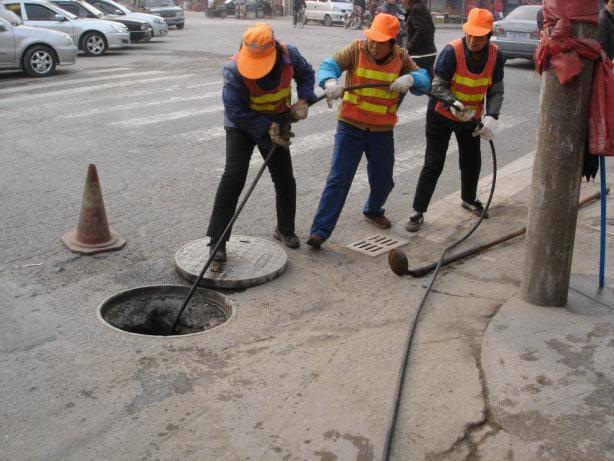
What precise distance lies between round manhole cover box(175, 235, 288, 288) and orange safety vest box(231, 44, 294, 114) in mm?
1071

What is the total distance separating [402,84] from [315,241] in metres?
1.36

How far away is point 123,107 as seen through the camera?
11.0 metres

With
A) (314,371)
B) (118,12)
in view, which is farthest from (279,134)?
(118,12)

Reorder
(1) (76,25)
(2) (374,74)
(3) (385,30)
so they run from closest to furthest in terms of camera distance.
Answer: (3) (385,30) → (2) (374,74) → (1) (76,25)

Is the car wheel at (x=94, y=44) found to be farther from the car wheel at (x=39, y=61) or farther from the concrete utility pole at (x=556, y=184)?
the concrete utility pole at (x=556, y=184)

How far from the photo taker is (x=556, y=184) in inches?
169

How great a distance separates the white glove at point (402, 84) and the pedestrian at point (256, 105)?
1.96ft

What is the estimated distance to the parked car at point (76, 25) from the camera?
17266 mm

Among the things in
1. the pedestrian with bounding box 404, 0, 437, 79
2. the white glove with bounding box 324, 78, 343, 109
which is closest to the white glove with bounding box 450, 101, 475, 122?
the white glove with bounding box 324, 78, 343, 109

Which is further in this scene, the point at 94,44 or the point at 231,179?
the point at 94,44

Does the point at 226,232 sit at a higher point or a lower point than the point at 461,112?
lower

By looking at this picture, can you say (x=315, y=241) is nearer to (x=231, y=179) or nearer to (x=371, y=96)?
(x=231, y=179)

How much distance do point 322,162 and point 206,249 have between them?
9.98 ft

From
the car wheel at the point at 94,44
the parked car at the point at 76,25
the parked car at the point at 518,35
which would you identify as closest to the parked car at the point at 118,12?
the parked car at the point at 76,25
